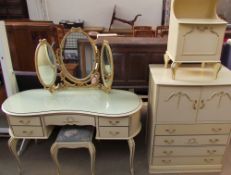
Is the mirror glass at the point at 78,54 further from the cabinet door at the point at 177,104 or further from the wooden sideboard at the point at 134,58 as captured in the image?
the cabinet door at the point at 177,104

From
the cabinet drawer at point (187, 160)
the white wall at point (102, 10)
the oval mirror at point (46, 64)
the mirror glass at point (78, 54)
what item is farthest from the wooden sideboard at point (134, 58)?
the white wall at point (102, 10)

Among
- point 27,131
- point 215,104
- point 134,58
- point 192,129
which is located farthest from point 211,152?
point 27,131

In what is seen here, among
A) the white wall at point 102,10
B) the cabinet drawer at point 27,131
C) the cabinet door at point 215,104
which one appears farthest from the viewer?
the white wall at point 102,10

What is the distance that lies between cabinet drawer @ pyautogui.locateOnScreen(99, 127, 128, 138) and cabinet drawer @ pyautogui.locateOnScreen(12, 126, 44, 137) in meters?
0.43

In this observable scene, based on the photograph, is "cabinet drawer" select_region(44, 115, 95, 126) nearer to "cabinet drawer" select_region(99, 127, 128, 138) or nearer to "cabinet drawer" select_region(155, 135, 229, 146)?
"cabinet drawer" select_region(99, 127, 128, 138)

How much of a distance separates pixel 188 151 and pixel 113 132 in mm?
596

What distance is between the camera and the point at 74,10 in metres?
4.73

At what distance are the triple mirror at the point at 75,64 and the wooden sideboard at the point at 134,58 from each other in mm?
134

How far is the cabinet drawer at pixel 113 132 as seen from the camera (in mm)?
1409

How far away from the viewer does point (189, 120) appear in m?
1.41

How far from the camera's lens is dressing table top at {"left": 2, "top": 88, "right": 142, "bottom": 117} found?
137 centimetres

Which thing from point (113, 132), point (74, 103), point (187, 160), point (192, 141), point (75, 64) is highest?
point (75, 64)

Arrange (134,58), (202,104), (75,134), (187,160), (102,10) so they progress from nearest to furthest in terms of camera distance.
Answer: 1. (202,104)
2. (75,134)
3. (187,160)
4. (134,58)
5. (102,10)

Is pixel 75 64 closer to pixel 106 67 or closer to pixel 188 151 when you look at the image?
pixel 106 67
